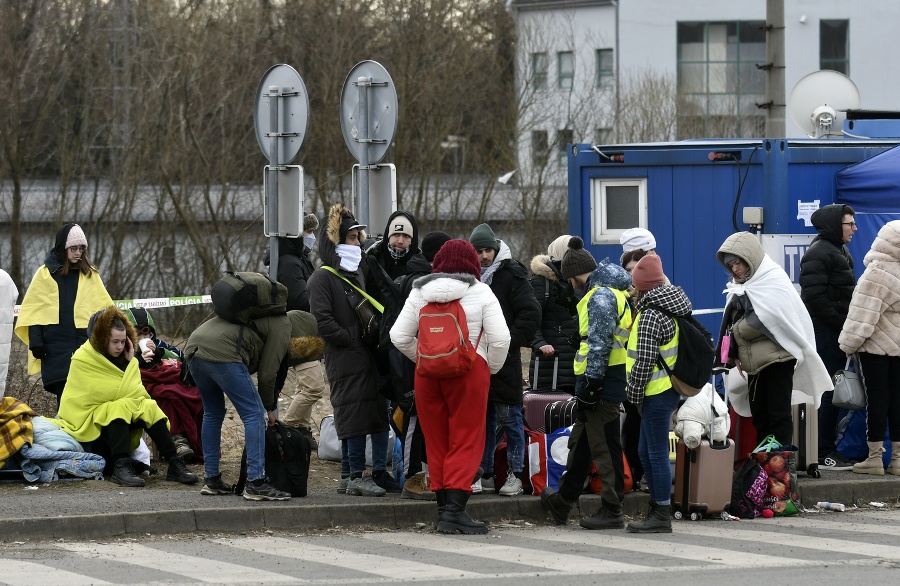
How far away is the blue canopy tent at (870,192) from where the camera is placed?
13.0 m

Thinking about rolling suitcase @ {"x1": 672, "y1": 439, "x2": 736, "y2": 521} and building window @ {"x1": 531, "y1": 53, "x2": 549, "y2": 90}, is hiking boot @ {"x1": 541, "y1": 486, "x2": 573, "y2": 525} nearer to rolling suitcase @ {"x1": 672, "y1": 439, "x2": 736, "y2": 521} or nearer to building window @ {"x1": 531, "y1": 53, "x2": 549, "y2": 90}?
rolling suitcase @ {"x1": 672, "y1": 439, "x2": 736, "y2": 521}

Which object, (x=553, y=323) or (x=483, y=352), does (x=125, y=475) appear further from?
(x=553, y=323)

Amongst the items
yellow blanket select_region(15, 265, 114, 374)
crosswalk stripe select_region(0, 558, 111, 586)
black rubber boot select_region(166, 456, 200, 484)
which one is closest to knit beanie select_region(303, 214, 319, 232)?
yellow blanket select_region(15, 265, 114, 374)

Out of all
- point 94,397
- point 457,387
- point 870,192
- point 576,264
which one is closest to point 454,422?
point 457,387

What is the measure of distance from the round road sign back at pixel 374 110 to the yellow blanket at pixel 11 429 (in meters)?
3.25

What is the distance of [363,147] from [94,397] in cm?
289

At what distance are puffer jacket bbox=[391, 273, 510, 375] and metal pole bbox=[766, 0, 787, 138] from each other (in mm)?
9428

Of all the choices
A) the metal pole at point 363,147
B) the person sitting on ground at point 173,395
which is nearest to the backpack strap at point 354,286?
the metal pole at point 363,147

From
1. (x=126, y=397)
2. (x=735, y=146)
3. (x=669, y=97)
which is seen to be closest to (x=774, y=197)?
(x=735, y=146)

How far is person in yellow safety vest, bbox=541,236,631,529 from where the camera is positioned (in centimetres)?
954

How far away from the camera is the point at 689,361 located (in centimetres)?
959

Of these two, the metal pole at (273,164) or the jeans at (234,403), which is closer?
the jeans at (234,403)

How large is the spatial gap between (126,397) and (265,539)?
2219 millimetres

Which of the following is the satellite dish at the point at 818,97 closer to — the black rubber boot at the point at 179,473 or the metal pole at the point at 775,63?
the metal pole at the point at 775,63
